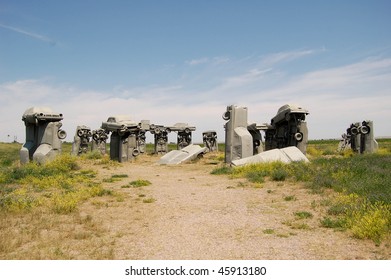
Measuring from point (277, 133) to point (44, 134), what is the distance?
16800 mm

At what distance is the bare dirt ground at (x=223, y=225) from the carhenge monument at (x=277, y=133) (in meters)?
7.33

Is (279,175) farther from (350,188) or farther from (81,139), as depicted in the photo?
(81,139)

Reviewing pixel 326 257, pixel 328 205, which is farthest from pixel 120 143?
pixel 326 257

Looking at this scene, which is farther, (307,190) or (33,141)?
(33,141)

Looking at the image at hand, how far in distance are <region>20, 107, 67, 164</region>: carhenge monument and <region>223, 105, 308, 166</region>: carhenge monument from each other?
970 centimetres

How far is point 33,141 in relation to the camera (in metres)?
20.4

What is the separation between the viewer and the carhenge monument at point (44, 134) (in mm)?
18922

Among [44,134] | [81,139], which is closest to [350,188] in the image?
[44,134]

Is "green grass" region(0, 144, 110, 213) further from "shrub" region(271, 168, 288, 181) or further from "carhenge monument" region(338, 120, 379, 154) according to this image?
"carhenge monument" region(338, 120, 379, 154)

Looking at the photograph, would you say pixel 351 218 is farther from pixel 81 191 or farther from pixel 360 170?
pixel 81 191

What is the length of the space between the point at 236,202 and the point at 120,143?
53.6ft

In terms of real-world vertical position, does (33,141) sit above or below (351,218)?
above

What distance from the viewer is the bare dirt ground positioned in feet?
20.5

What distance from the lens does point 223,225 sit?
814cm
